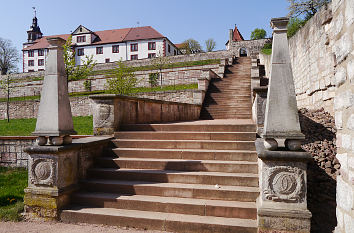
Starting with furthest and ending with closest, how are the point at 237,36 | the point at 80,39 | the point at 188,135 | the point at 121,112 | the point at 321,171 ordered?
the point at 80,39, the point at 237,36, the point at 121,112, the point at 188,135, the point at 321,171

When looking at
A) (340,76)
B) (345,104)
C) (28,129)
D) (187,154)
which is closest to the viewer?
(345,104)

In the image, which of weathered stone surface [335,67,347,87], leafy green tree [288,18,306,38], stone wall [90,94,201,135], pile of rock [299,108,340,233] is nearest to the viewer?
weathered stone surface [335,67,347,87]

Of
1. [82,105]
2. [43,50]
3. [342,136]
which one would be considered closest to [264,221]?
[342,136]

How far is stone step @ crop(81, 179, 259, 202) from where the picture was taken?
407 centimetres

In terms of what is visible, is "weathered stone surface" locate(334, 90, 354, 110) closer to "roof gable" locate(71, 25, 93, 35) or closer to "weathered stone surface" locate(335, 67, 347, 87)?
"weathered stone surface" locate(335, 67, 347, 87)

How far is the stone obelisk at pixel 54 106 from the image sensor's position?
4266 mm

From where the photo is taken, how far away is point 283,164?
10.9ft

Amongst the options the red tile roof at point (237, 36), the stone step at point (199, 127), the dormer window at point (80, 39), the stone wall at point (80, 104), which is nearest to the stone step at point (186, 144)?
the stone step at point (199, 127)

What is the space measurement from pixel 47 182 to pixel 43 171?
0.66 ft

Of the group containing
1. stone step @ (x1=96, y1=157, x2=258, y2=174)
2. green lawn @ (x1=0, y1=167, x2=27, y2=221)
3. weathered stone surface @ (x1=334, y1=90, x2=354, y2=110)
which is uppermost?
weathered stone surface @ (x1=334, y1=90, x2=354, y2=110)

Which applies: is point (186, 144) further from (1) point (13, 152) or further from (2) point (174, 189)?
(1) point (13, 152)

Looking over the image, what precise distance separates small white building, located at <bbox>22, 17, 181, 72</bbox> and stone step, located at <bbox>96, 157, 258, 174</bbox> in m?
43.5

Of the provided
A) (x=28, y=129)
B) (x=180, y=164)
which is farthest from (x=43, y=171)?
Result: (x=28, y=129)

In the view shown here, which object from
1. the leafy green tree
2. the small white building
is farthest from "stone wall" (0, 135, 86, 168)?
the small white building
